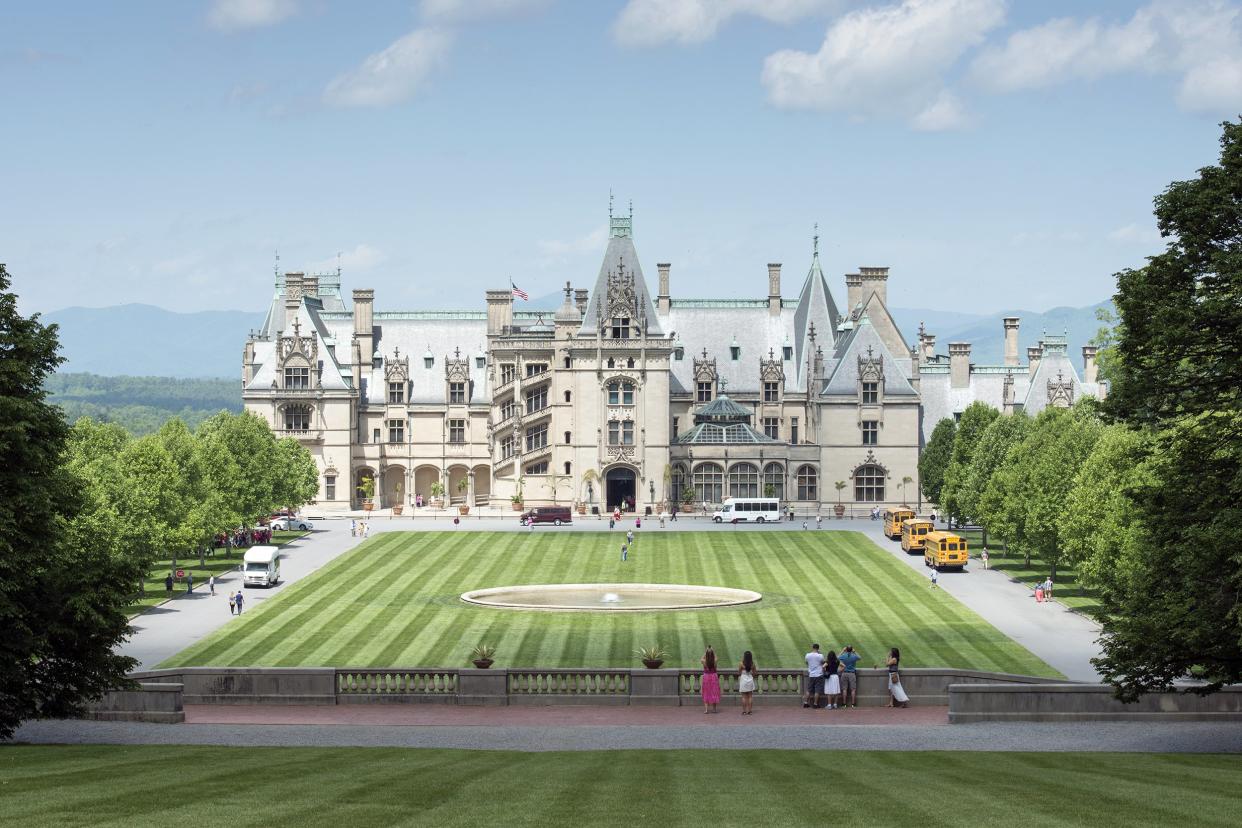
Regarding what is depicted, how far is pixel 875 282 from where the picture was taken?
146 m

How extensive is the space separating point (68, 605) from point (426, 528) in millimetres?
76611

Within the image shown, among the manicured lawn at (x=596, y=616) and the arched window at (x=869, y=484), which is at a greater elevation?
the arched window at (x=869, y=484)

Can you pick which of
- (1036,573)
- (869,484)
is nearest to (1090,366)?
(869,484)

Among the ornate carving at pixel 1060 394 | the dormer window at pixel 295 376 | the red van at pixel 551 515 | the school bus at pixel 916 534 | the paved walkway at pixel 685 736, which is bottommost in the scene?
the paved walkway at pixel 685 736

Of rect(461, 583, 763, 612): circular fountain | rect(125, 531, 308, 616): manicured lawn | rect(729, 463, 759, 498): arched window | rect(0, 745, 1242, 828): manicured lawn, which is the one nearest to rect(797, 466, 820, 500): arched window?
rect(729, 463, 759, 498): arched window

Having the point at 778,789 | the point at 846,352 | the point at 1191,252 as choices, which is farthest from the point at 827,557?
the point at 778,789

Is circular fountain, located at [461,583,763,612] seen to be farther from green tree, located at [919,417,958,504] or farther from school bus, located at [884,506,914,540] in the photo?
green tree, located at [919,417,958,504]

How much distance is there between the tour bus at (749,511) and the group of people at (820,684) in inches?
2892

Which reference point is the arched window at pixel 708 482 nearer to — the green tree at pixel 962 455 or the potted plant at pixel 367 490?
the green tree at pixel 962 455

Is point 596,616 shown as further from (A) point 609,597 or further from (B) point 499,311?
(B) point 499,311

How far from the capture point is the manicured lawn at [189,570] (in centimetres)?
7824

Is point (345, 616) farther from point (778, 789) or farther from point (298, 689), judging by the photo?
point (778, 789)

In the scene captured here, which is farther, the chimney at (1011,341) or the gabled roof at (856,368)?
the chimney at (1011,341)

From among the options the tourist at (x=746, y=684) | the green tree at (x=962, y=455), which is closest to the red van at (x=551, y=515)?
the green tree at (x=962, y=455)
